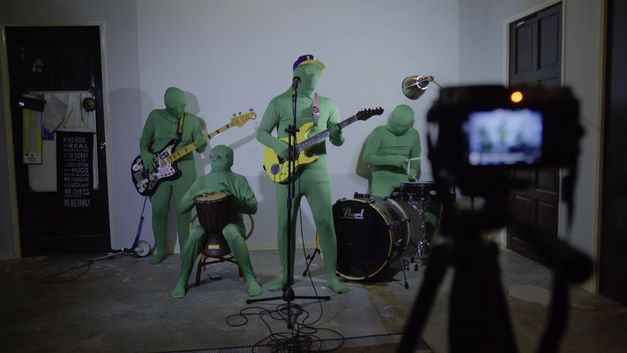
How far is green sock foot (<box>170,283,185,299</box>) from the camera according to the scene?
139 inches

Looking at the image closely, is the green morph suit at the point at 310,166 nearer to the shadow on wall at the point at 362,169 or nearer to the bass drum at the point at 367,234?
the bass drum at the point at 367,234

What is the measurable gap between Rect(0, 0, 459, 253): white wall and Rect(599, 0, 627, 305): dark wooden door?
1911 mm

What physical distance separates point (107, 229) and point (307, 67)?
2.96 m

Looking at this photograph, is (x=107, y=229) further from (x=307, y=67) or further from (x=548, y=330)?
(x=548, y=330)

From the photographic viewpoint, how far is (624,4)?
312cm

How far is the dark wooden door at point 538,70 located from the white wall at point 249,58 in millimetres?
701

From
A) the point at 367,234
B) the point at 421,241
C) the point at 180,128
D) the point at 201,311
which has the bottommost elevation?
the point at 201,311

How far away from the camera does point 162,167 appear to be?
457 centimetres

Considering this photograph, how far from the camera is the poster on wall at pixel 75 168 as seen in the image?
4805 millimetres

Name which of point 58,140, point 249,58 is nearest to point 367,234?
point 249,58

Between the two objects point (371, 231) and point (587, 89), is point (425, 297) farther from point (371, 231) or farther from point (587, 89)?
point (587, 89)

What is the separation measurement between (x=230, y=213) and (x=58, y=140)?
2.37 meters

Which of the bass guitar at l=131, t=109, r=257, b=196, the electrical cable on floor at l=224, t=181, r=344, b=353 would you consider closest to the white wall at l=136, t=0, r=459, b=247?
the bass guitar at l=131, t=109, r=257, b=196

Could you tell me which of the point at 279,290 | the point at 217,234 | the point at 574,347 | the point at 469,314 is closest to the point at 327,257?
the point at 279,290
